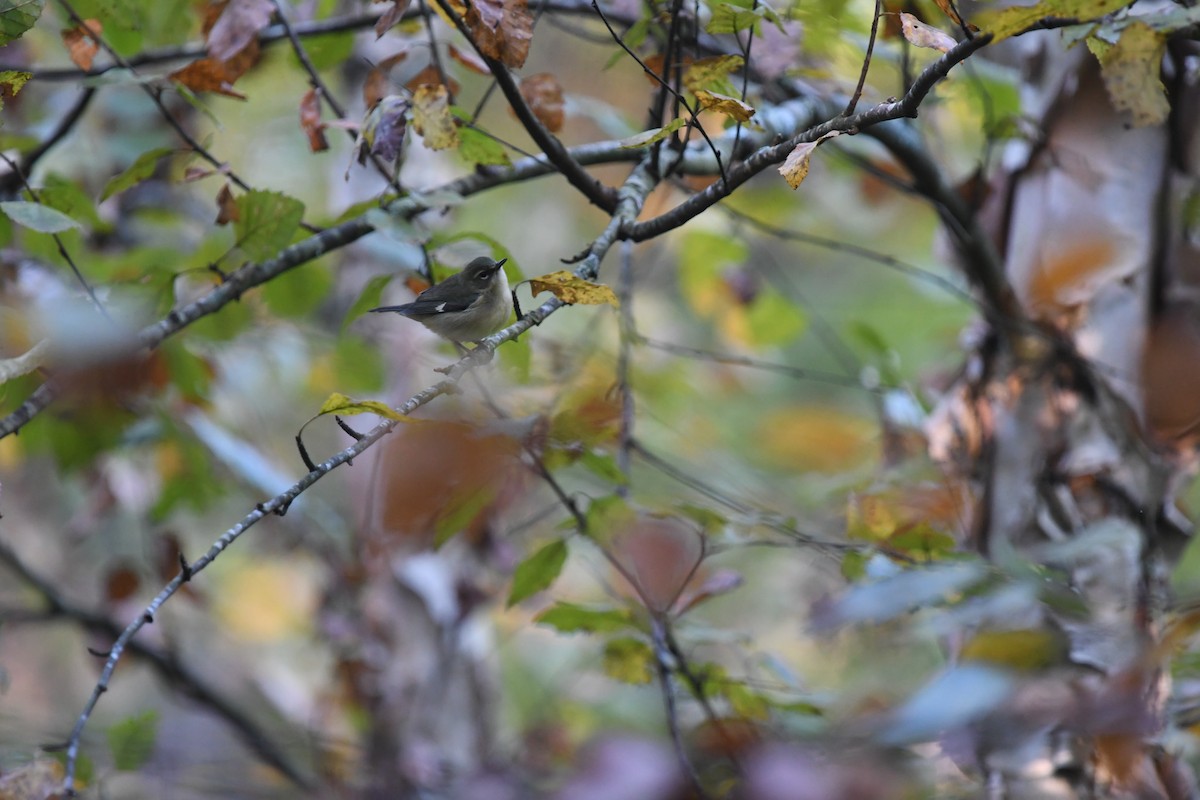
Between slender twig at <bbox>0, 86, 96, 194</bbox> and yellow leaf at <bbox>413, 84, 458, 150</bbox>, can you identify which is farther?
slender twig at <bbox>0, 86, 96, 194</bbox>

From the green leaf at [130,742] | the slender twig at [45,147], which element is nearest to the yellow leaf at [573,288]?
the slender twig at [45,147]

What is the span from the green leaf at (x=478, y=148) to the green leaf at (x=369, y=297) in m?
0.37

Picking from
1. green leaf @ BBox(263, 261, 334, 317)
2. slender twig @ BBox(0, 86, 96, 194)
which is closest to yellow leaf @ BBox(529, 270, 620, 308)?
green leaf @ BBox(263, 261, 334, 317)

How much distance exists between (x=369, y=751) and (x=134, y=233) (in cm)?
222

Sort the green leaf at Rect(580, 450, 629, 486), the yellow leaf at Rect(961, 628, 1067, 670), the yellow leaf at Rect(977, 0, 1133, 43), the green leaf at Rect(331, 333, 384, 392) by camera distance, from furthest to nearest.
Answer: the green leaf at Rect(331, 333, 384, 392) < the green leaf at Rect(580, 450, 629, 486) < the yellow leaf at Rect(961, 628, 1067, 670) < the yellow leaf at Rect(977, 0, 1133, 43)

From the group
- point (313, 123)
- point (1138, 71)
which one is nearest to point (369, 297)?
point (313, 123)

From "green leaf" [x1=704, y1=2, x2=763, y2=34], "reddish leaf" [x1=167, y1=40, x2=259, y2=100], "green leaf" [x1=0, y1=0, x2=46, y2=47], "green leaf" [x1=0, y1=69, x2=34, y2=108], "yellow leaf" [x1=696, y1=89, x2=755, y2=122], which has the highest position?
"reddish leaf" [x1=167, y1=40, x2=259, y2=100]

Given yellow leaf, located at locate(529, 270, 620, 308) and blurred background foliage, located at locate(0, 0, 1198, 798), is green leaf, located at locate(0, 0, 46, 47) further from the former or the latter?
yellow leaf, located at locate(529, 270, 620, 308)

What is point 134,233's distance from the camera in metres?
3.81

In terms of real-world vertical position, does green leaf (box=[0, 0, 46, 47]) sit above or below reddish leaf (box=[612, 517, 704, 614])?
above

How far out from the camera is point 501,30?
5.12ft

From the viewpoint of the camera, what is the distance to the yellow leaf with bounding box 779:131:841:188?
131 centimetres

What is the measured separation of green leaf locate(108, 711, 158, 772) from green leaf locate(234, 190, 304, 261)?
1.14m

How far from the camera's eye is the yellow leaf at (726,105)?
4.57ft
